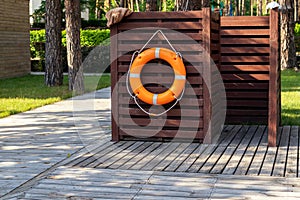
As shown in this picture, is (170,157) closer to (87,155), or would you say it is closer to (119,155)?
(119,155)

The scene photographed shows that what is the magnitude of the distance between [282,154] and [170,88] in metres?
1.45

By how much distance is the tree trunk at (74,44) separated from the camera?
14.0m

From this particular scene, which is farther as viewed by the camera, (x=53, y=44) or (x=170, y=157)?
(x=53, y=44)

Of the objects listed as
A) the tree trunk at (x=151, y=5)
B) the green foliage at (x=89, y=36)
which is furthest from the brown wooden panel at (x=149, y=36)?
the green foliage at (x=89, y=36)

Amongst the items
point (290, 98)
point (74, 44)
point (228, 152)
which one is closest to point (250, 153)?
point (228, 152)

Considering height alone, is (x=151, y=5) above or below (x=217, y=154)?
above

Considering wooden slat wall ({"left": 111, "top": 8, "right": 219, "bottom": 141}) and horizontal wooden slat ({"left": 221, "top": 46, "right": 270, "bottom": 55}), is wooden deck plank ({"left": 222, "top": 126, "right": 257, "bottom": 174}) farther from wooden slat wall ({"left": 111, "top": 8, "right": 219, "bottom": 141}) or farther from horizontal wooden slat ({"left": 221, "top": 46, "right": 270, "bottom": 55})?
horizontal wooden slat ({"left": 221, "top": 46, "right": 270, "bottom": 55})

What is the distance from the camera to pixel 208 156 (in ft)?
20.3

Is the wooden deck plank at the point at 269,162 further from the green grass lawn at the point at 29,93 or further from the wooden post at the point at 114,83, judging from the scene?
the green grass lawn at the point at 29,93

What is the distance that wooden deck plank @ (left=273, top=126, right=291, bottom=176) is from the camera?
5489mm

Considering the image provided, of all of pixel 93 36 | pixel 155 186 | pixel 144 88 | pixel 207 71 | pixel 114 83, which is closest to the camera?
pixel 155 186

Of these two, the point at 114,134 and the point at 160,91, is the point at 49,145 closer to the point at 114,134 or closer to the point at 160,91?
the point at 114,134

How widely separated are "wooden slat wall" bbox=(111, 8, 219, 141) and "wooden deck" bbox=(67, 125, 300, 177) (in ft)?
0.64

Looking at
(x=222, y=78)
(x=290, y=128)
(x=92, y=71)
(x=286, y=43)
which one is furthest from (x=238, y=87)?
(x=92, y=71)
